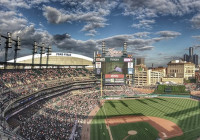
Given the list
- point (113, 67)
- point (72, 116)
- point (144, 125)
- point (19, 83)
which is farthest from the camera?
point (113, 67)

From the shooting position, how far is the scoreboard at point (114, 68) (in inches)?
2216

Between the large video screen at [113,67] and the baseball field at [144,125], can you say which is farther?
the large video screen at [113,67]

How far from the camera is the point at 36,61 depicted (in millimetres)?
71500

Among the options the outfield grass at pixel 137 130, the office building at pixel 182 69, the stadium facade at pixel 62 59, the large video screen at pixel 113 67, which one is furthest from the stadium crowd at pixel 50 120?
the office building at pixel 182 69

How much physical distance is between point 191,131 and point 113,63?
3425cm

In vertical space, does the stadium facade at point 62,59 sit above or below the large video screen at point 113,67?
above

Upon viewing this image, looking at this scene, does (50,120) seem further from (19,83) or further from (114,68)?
(114,68)

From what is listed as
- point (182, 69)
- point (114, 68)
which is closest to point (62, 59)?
point (114, 68)

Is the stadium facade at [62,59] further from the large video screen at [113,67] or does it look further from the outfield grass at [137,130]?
the outfield grass at [137,130]

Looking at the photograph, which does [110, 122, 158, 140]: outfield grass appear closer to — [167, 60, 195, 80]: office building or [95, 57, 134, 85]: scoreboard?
[95, 57, 134, 85]: scoreboard

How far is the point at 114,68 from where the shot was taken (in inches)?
2238

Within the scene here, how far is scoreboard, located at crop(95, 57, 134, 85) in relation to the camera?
56281mm

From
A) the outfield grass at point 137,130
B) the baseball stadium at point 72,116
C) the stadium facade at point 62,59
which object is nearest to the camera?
the baseball stadium at point 72,116

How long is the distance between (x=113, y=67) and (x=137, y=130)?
3045 centimetres
